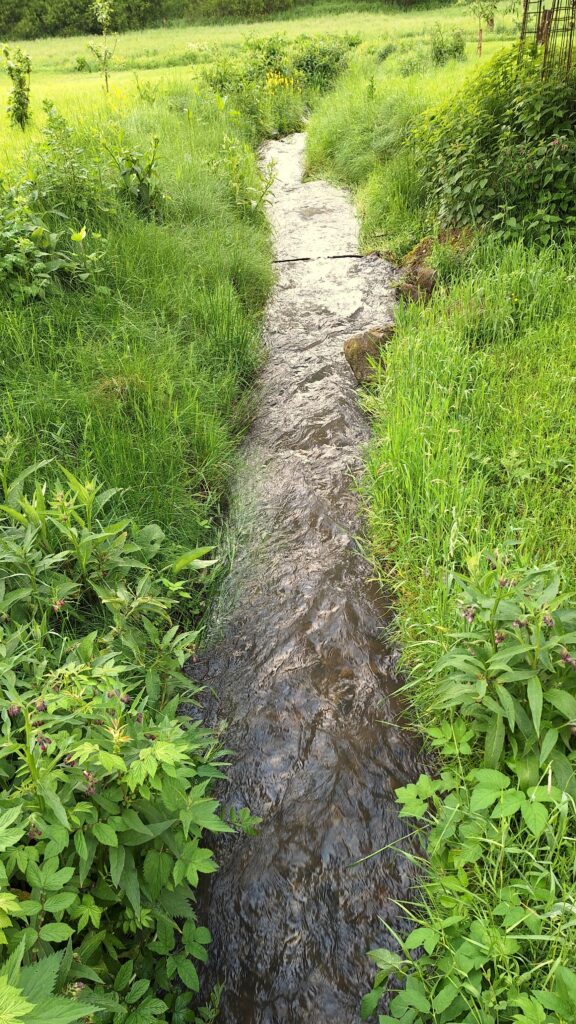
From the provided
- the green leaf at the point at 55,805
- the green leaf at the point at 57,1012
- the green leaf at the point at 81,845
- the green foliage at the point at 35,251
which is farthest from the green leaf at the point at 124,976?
the green foliage at the point at 35,251

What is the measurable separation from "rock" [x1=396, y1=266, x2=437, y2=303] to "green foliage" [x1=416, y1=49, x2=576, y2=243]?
553mm

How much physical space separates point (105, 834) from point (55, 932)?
0.27 metres

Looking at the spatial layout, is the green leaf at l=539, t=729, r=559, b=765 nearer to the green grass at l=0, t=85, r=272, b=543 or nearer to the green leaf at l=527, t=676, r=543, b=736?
the green leaf at l=527, t=676, r=543, b=736

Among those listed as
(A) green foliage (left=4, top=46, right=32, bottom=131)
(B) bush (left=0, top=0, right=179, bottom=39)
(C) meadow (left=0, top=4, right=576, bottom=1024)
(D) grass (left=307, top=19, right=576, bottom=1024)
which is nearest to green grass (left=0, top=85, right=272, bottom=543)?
(C) meadow (left=0, top=4, right=576, bottom=1024)

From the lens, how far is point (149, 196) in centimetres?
593

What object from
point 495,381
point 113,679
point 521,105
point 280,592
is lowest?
point 280,592

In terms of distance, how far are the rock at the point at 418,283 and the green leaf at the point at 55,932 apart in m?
4.90

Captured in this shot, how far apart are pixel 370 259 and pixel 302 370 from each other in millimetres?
2564

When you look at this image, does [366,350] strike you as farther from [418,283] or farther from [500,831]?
[500,831]

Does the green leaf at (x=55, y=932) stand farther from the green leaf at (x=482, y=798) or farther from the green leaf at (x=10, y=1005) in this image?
the green leaf at (x=482, y=798)

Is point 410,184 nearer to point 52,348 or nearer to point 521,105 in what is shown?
point 521,105

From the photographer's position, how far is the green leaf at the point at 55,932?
58.1 inches

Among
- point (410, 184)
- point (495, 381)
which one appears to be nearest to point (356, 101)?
point (410, 184)

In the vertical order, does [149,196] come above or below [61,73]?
below
